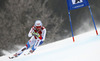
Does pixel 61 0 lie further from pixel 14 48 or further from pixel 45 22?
pixel 14 48

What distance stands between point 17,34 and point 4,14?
2.85m

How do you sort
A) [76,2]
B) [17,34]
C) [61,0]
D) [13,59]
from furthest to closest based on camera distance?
[61,0]
[17,34]
[76,2]
[13,59]

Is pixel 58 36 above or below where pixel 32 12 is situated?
below

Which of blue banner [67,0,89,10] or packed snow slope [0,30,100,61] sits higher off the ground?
blue banner [67,0,89,10]

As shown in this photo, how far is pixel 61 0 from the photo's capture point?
15.9m

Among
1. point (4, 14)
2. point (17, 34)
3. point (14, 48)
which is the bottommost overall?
point (14, 48)

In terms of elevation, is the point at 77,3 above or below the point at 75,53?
above

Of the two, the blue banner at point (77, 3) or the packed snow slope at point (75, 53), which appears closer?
the packed snow slope at point (75, 53)

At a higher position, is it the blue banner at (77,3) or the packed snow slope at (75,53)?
the blue banner at (77,3)

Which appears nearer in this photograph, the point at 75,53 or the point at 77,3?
the point at 75,53

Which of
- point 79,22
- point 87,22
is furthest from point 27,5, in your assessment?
point 87,22

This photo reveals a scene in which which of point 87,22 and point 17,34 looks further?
point 87,22

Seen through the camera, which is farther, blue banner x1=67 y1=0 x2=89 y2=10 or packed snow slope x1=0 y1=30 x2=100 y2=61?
blue banner x1=67 y1=0 x2=89 y2=10

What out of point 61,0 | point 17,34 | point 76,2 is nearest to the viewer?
point 76,2
